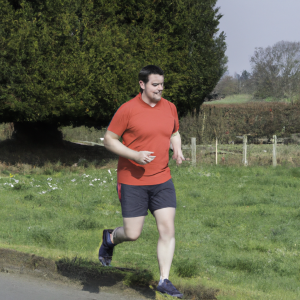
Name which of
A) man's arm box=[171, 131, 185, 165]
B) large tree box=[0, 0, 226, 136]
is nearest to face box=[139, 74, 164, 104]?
man's arm box=[171, 131, 185, 165]

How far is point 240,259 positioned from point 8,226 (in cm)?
404

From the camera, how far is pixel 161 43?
17.6 metres

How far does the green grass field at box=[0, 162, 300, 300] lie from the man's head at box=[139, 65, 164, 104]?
1.85m

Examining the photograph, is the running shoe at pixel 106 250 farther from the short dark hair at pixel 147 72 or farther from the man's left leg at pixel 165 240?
the short dark hair at pixel 147 72

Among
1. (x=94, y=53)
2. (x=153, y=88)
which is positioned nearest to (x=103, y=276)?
(x=153, y=88)

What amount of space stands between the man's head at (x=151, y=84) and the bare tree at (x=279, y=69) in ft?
158

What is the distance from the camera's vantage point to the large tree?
14.6 metres

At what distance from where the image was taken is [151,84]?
4.00 meters

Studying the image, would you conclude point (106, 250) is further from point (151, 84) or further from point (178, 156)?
point (151, 84)

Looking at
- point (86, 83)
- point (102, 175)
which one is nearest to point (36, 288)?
point (102, 175)

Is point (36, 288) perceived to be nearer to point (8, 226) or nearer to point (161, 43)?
point (8, 226)

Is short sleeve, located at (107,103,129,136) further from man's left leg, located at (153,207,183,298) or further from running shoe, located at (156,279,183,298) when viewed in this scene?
running shoe, located at (156,279,183,298)

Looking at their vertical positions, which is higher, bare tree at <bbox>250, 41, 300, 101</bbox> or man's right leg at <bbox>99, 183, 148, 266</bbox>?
bare tree at <bbox>250, 41, 300, 101</bbox>

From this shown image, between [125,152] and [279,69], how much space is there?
51471mm
